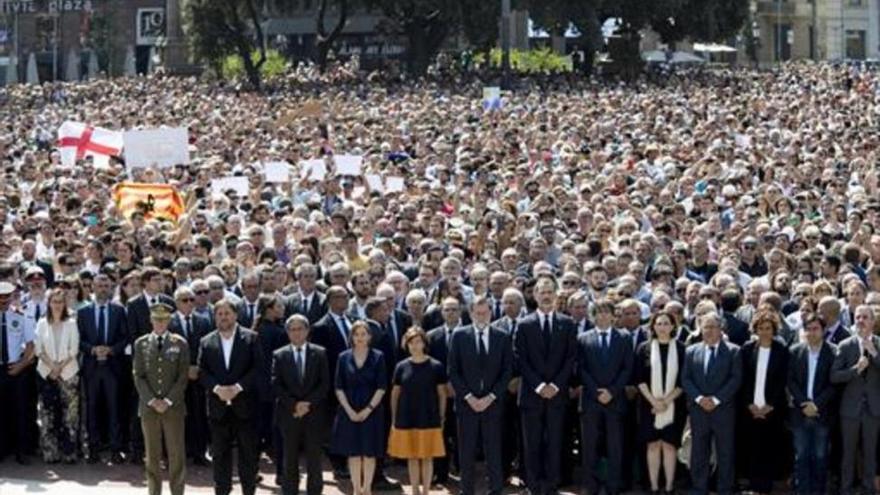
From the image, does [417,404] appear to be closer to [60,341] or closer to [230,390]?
[230,390]

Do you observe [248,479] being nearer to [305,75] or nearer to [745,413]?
[745,413]

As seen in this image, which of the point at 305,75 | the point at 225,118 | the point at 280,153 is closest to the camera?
the point at 280,153

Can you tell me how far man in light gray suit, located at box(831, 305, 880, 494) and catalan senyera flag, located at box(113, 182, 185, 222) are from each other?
12.6m

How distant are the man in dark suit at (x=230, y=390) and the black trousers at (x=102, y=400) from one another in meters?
1.76

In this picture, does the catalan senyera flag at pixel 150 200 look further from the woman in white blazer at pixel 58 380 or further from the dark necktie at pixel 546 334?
the dark necktie at pixel 546 334

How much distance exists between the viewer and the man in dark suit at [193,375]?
63.9 ft

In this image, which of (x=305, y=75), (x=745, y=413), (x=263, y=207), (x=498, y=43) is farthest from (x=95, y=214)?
(x=498, y=43)

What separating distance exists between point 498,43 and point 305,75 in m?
10.0

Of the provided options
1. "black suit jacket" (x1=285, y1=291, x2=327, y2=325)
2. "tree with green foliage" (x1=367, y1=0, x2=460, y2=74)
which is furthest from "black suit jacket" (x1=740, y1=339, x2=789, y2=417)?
"tree with green foliage" (x1=367, y1=0, x2=460, y2=74)

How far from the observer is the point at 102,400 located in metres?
20.5

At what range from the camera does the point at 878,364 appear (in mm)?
18406

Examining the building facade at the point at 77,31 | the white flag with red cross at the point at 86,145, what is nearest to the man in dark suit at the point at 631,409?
the white flag with red cross at the point at 86,145

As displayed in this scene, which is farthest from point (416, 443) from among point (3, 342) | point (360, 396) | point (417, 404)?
point (3, 342)

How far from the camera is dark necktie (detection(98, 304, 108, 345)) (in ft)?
66.6
